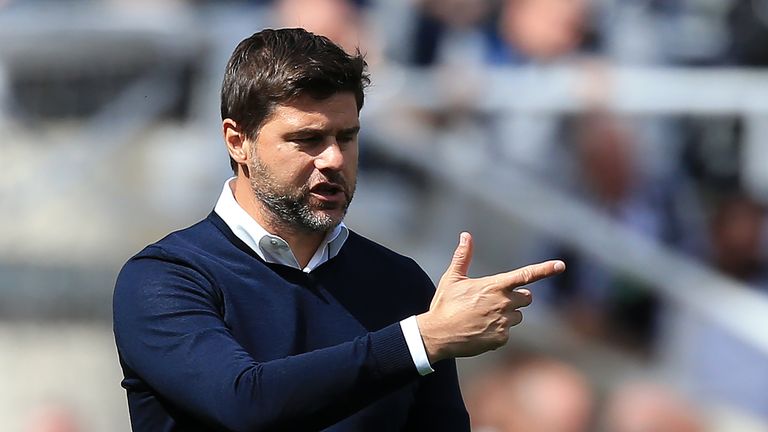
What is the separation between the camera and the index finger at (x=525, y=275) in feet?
6.08

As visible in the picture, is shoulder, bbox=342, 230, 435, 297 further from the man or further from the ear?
the ear

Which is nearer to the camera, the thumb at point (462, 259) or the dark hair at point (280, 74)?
the thumb at point (462, 259)

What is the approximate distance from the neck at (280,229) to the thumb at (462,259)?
0.31 metres

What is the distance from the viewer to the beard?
213cm

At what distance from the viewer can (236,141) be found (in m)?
2.21

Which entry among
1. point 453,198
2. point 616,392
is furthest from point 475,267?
point 616,392

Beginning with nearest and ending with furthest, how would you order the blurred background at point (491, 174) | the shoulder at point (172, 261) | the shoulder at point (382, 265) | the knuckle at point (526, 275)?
the knuckle at point (526, 275) < the shoulder at point (172, 261) < the shoulder at point (382, 265) < the blurred background at point (491, 174)

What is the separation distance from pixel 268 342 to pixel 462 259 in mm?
320

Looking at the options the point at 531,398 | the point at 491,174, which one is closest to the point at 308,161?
the point at 531,398

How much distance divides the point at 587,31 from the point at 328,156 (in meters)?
3.57

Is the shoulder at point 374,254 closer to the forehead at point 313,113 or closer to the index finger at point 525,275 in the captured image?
the forehead at point 313,113

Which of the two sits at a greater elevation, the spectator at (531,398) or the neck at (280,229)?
the neck at (280,229)

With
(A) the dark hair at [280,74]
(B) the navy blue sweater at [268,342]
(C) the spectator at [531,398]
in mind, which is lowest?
(C) the spectator at [531,398]

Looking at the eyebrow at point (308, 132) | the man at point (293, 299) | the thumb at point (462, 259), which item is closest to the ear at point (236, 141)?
the man at point (293, 299)
